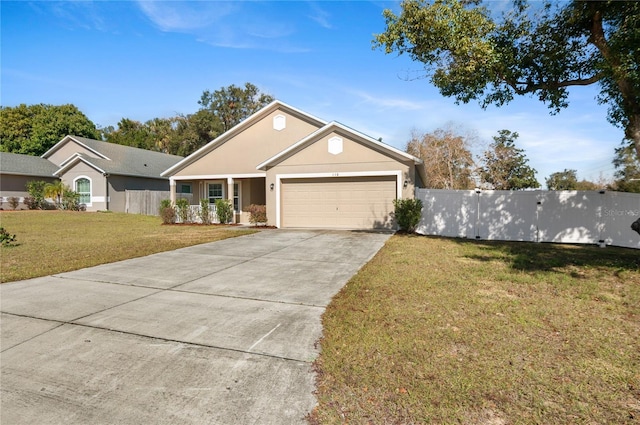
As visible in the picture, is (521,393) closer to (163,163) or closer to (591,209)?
(591,209)

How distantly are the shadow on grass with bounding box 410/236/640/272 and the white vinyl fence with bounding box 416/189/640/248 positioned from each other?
72cm

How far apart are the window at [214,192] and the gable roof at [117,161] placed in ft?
22.4

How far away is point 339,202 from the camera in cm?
1538

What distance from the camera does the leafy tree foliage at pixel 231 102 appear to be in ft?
143

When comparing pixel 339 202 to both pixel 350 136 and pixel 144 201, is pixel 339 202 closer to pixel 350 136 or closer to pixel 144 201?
pixel 350 136

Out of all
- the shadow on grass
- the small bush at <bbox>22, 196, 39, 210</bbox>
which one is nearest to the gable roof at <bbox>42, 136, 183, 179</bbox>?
the small bush at <bbox>22, 196, 39, 210</bbox>

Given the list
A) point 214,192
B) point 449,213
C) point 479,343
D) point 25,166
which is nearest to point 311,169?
point 449,213

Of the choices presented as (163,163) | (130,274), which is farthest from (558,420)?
(163,163)

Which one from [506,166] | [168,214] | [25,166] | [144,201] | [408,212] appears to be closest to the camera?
[408,212]

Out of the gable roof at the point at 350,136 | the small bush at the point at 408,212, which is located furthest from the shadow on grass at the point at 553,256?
the gable roof at the point at 350,136

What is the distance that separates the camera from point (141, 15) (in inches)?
468

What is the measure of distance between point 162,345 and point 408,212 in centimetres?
1125

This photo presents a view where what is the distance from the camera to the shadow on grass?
306 inches

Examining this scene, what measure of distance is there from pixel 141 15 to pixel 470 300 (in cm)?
1363
